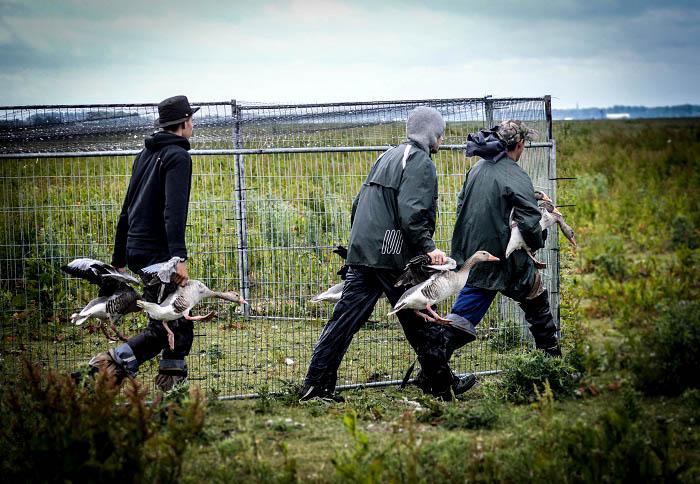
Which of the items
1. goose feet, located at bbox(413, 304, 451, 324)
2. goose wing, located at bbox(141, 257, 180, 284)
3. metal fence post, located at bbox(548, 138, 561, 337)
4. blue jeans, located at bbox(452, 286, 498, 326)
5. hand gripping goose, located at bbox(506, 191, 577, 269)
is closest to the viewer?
goose wing, located at bbox(141, 257, 180, 284)

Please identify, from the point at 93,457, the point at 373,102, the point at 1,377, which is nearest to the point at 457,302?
the point at 373,102

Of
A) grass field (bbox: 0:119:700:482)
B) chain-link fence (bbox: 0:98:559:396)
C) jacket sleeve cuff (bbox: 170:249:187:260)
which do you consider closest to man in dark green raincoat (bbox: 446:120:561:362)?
grass field (bbox: 0:119:700:482)

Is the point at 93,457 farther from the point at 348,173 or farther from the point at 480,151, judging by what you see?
the point at 348,173

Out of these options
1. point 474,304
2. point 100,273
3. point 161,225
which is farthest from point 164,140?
point 474,304

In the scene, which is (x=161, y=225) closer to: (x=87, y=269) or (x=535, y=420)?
(x=87, y=269)

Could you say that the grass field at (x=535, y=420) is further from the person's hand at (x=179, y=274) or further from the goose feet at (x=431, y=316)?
the person's hand at (x=179, y=274)

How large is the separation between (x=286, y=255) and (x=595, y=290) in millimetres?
4241

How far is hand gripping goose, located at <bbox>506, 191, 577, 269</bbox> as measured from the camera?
Result: 22.0 ft

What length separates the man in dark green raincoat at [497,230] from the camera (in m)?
6.74

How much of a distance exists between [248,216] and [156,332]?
3.43 m

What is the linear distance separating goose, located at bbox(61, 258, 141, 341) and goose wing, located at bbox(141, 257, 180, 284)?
1.16ft

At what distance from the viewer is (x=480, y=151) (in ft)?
22.8

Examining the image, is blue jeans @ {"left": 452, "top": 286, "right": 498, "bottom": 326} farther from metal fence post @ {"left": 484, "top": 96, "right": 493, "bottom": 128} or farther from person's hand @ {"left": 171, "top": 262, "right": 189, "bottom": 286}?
person's hand @ {"left": 171, "top": 262, "right": 189, "bottom": 286}

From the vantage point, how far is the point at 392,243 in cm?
636
